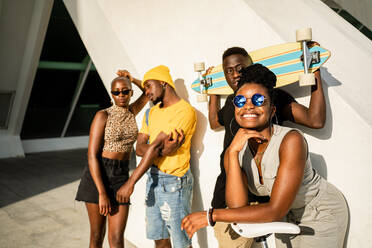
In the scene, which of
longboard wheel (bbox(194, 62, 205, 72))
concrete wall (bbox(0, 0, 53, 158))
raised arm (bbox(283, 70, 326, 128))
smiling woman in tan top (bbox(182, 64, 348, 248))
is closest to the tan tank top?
smiling woman in tan top (bbox(182, 64, 348, 248))

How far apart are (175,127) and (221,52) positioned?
0.74 meters

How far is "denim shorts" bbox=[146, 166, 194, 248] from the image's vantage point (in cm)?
240

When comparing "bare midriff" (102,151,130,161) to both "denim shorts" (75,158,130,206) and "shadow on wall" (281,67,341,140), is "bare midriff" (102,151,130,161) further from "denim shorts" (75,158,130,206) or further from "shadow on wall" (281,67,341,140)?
"shadow on wall" (281,67,341,140)

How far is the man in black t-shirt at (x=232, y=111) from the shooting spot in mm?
1741

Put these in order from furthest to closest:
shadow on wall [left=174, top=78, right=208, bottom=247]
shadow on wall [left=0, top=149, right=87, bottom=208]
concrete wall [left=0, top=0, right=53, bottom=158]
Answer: concrete wall [left=0, top=0, right=53, bottom=158] < shadow on wall [left=0, top=149, right=87, bottom=208] < shadow on wall [left=174, top=78, right=208, bottom=247]

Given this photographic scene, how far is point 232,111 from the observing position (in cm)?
211

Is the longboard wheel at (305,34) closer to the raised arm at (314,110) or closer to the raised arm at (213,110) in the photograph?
the raised arm at (314,110)

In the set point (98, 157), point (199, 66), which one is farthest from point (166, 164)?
point (199, 66)

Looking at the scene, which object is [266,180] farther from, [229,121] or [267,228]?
[229,121]

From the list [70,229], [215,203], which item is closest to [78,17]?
[70,229]

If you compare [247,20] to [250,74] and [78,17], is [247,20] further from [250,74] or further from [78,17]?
[78,17]

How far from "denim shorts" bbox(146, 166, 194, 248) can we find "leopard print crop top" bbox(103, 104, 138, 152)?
33cm

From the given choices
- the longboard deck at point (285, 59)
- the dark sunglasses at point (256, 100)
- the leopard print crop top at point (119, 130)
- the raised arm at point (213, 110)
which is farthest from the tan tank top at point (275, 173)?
the leopard print crop top at point (119, 130)

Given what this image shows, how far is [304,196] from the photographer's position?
1546 millimetres
